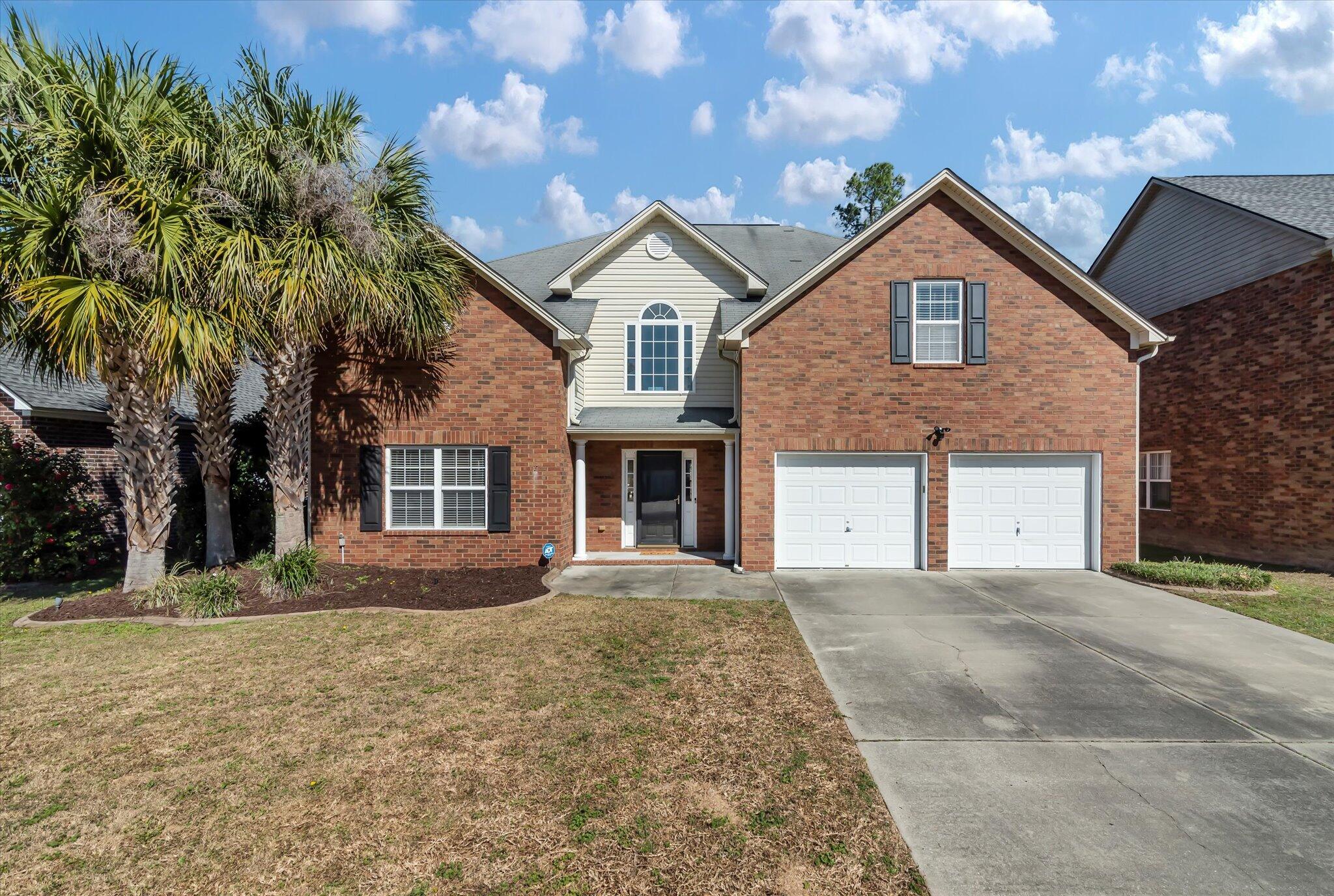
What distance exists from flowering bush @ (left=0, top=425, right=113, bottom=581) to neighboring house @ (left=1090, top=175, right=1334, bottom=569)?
75.9ft

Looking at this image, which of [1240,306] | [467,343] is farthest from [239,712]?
[1240,306]

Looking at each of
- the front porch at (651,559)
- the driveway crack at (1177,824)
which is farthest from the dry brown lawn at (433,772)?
the front porch at (651,559)

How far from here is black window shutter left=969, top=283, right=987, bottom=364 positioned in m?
11.3

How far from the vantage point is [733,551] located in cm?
1249

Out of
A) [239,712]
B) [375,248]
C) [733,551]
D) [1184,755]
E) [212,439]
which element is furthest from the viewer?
[733,551]

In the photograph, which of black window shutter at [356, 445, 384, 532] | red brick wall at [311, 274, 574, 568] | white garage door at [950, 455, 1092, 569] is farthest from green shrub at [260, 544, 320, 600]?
white garage door at [950, 455, 1092, 569]

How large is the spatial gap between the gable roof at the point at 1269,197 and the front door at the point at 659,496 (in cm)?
1328

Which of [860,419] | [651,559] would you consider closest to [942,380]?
[860,419]

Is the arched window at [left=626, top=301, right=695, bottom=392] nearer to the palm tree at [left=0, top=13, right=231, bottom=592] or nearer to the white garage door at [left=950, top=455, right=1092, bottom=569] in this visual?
the white garage door at [left=950, top=455, right=1092, bottom=569]

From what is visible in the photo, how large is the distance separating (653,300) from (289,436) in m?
8.00

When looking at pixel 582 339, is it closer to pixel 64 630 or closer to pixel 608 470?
pixel 608 470

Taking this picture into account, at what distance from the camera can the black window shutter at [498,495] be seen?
1116 centimetres

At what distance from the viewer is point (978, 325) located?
11266 millimetres

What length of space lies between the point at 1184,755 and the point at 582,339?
996 cm
